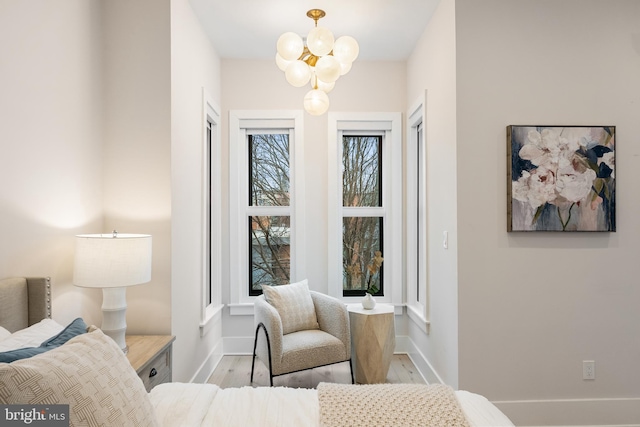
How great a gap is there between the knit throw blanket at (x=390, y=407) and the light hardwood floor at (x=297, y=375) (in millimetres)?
1938

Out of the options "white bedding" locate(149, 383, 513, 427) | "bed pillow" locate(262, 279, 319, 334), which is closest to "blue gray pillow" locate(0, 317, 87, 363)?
"white bedding" locate(149, 383, 513, 427)

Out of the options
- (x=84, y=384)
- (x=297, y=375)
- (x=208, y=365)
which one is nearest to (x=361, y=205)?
(x=297, y=375)

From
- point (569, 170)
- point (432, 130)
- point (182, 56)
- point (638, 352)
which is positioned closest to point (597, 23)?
point (569, 170)

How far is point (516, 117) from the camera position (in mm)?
2650

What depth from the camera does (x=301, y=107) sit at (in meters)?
4.05

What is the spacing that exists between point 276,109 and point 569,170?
2504 millimetres

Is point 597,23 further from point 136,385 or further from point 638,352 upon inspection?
point 136,385

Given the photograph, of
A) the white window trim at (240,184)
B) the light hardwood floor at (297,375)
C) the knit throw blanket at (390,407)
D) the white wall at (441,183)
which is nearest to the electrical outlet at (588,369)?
the white wall at (441,183)

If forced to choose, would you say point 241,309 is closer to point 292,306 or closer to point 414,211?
point 292,306

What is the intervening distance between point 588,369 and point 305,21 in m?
3.10

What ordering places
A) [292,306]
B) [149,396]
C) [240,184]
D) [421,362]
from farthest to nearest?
[240,184] → [421,362] → [292,306] → [149,396]

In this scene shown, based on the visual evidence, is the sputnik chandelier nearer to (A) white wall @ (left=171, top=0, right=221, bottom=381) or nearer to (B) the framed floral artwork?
(A) white wall @ (left=171, top=0, right=221, bottom=381)

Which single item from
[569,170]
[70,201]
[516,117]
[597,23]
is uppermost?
[597,23]

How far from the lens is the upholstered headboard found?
1650 millimetres
